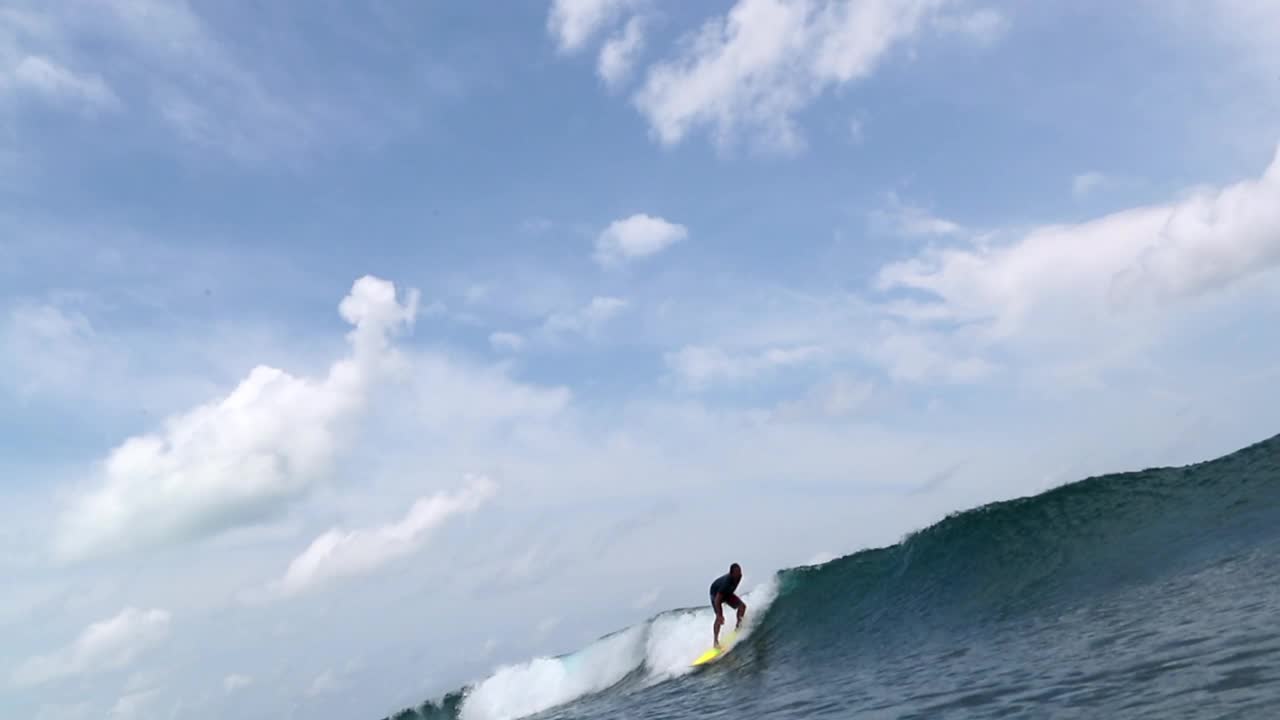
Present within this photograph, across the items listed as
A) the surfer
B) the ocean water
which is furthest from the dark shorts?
the ocean water

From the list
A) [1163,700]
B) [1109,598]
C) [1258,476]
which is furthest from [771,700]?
[1258,476]

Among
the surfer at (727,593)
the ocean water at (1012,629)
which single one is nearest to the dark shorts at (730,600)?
the surfer at (727,593)

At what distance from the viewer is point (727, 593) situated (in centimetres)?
2100

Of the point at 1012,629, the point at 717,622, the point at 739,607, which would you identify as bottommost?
the point at 1012,629

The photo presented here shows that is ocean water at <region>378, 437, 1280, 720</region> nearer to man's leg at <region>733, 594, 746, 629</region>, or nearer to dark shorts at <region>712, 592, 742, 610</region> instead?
man's leg at <region>733, 594, 746, 629</region>

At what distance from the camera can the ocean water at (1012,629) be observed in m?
8.84

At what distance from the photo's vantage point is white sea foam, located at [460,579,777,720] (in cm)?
2196

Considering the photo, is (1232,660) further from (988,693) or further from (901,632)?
(901,632)

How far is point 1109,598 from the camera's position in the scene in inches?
531

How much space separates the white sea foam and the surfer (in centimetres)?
63

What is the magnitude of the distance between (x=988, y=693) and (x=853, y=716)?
1.73 m

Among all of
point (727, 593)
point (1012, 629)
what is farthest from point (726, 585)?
point (1012, 629)

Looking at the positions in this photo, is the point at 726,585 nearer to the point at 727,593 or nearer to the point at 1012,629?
the point at 727,593

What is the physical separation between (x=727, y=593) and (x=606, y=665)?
5384 millimetres
